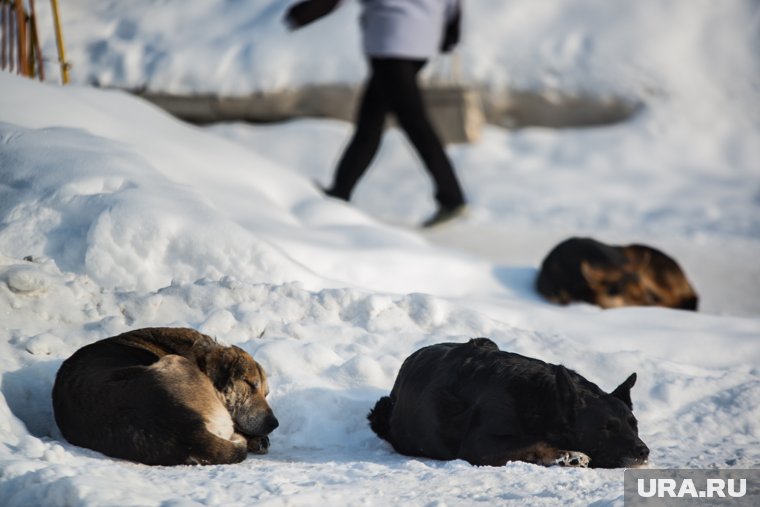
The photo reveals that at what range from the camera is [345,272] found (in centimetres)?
632

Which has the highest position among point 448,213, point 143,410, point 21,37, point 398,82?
point 21,37

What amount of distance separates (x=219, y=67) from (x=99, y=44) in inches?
62.9

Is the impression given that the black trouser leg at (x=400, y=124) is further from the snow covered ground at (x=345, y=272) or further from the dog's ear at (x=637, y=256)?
the dog's ear at (x=637, y=256)

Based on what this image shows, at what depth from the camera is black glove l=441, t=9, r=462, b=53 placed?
8.64 m

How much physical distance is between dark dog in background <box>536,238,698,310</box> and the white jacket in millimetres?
1945

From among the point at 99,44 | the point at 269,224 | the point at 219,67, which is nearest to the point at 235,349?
the point at 269,224

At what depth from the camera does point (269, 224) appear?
663 centimetres

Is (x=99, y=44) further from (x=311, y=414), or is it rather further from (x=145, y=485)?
(x=145, y=485)

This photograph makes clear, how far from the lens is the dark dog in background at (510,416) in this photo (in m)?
4.04

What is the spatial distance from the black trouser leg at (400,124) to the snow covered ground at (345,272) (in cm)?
64

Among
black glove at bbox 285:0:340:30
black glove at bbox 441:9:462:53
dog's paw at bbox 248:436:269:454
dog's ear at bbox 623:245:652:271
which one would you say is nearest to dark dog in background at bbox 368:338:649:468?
dog's paw at bbox 248:436:269:454

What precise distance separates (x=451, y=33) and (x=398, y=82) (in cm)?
83

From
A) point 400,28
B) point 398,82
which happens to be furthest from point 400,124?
point 400,28

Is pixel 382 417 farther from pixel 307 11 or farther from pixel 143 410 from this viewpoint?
pixel 307 11
